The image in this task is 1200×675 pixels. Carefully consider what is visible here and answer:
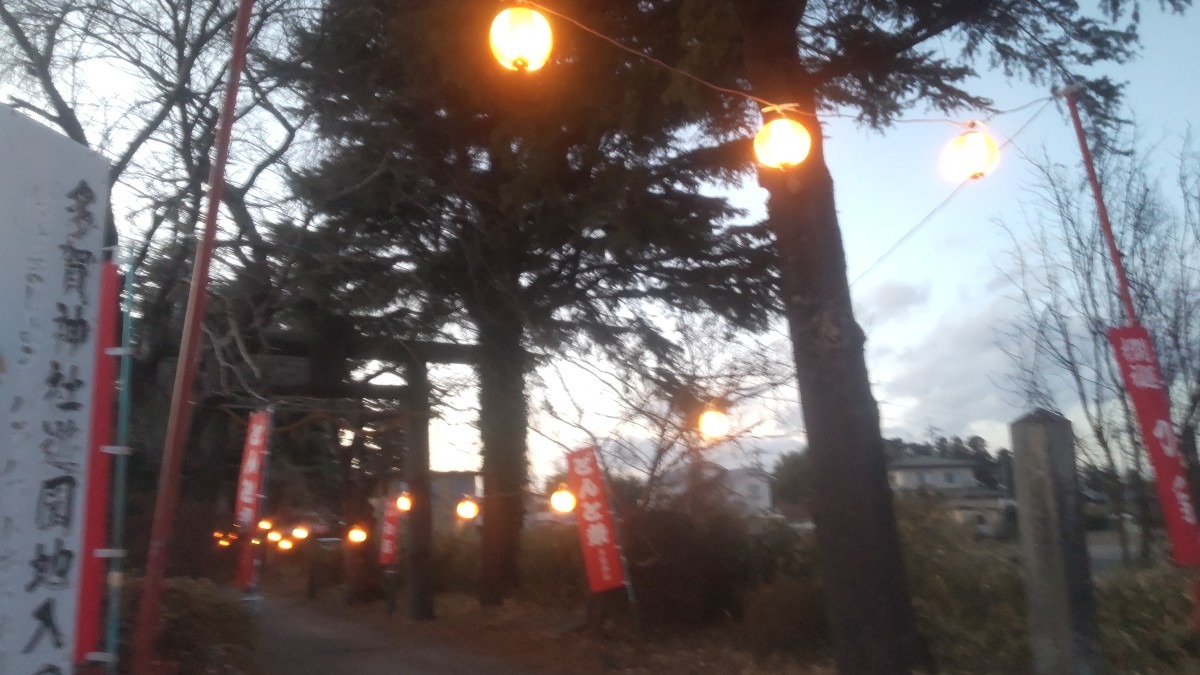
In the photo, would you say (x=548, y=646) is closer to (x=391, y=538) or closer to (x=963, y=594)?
(x=963, y=594)

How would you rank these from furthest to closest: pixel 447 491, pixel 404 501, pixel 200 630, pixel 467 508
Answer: pixel 447 491 → pixel 404 501 → pixel 467 508 → pixel 200 630

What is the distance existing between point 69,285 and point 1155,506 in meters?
10.9

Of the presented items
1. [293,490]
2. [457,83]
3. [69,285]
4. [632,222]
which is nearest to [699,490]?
[632,222]

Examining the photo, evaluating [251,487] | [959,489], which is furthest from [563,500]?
[959,489]

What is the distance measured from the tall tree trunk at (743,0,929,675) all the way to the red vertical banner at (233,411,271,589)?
608 centimetres

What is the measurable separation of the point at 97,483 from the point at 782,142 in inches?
218

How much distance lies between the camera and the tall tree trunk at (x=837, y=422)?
898 centimetres

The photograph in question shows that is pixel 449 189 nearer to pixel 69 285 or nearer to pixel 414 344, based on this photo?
pixel 414 344

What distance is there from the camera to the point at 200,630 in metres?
8.98

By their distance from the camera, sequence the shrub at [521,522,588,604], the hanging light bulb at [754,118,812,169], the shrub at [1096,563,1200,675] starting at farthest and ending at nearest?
the shrub at [521,522,588,604], the shrub at [1096,563,1200,675], the hanging light bulb at [754,118,812,169]

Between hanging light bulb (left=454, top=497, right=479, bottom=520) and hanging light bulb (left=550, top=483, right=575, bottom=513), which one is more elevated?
hanging light bulb (left=454, top=497, right=479, bottom=520)

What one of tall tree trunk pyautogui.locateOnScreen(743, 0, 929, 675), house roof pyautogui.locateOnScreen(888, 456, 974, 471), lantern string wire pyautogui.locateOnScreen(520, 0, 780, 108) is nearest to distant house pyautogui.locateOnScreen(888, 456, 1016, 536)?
house roof pyautogui.locateOnScreen(888, 456, 974, 471)

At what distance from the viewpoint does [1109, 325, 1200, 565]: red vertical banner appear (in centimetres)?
734

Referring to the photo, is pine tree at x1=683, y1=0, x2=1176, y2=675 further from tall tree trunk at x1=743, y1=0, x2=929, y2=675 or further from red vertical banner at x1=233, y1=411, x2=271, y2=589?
red vertical banner at x1=233, y1=411, x2=271, y2=589
